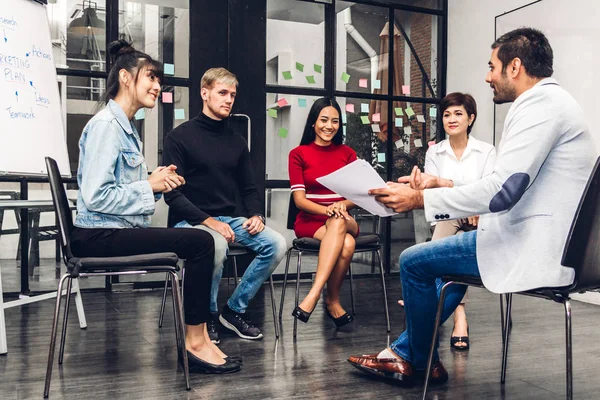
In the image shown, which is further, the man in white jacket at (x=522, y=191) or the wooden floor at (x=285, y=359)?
the wooden floor at (x=285, y=359)

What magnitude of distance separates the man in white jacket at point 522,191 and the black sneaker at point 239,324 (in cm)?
117

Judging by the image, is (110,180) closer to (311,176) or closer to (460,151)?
(311,176)

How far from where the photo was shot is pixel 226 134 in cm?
301

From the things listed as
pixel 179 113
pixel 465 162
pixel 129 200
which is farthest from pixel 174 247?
pixel 179 113

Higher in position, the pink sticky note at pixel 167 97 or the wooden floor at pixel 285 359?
the pink sticky note at pixel 167 97

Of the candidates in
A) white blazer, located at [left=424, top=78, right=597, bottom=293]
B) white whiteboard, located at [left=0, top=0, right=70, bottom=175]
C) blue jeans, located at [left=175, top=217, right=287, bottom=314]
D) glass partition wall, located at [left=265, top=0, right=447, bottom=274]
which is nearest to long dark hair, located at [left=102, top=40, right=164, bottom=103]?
white whiteboard, located at [left=0, top=0, right=70, bottom=175]

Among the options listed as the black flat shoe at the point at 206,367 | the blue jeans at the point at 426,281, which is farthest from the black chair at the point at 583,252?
the black flat shoe at the point at 206,367

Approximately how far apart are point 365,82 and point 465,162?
1.91m

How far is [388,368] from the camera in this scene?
2158 millimetres

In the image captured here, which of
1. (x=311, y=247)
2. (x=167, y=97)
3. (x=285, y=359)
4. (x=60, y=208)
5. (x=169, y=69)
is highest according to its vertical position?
(x=169, y=69)

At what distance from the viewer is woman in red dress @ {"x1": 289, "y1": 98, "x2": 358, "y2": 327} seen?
9.75ft

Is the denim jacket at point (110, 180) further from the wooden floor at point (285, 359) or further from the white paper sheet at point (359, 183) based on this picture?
the white paper sheet at point (359, 183)

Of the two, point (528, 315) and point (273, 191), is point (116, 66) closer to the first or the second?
point (273, 191)

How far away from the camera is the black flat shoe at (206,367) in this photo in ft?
7.37
